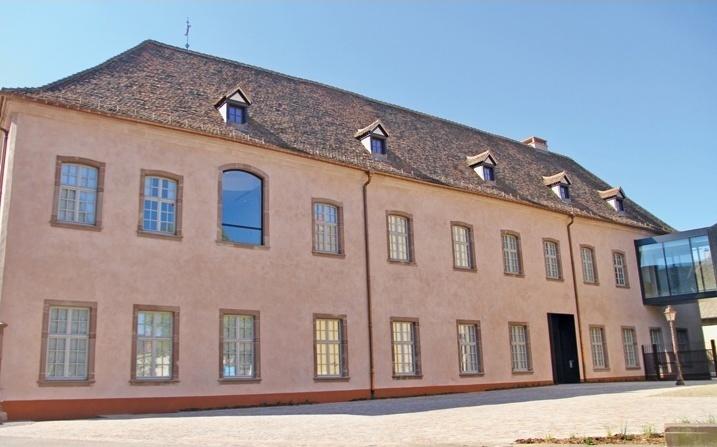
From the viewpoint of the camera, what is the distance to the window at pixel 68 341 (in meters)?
15.9

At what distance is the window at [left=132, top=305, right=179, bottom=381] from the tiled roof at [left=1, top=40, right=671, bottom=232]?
5.24 meters

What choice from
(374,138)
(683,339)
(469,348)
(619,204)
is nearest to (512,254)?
(469,348)

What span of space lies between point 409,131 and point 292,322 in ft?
37.3

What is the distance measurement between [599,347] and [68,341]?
21.9 metres

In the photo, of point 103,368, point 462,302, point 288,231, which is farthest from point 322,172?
point 103,368

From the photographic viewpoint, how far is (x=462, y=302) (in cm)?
2475

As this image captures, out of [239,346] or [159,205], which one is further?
[239,346]

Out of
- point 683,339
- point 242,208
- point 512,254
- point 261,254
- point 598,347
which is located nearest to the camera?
point 261,254

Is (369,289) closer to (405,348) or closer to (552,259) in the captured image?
(405,348)

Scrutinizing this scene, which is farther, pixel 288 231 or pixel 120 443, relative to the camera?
pixel 288 231

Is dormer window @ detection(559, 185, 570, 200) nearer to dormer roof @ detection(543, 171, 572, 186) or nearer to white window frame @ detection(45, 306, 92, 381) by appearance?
dormer roof @ detection(543, 171, 572, 186)

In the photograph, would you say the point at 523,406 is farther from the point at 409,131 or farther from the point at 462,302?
the point at 409,131

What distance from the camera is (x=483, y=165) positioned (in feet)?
91.7

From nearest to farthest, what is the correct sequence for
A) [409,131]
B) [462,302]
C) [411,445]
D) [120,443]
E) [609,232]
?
[411,445], [120,443], [462,302], [409,131], [609,232]
